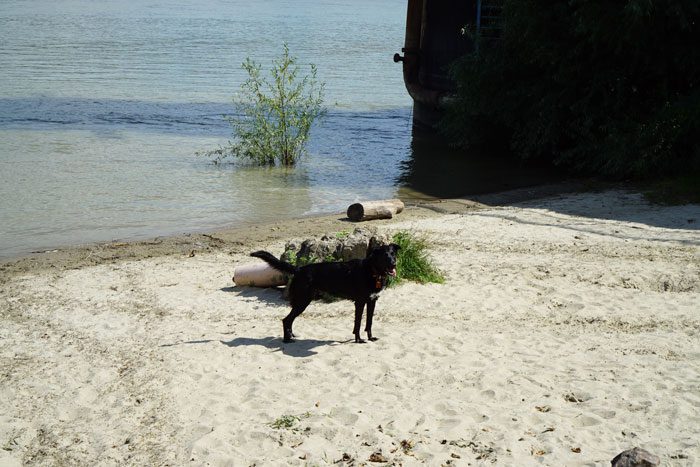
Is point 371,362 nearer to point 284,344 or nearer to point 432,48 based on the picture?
point 284,344

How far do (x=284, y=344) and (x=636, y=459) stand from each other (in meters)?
3.80

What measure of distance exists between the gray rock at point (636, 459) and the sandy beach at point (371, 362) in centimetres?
28

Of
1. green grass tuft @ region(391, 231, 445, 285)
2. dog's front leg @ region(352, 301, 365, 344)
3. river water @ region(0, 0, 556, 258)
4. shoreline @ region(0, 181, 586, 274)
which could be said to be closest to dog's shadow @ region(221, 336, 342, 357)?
dog's front leg @ region(352, 301, 365, 344)

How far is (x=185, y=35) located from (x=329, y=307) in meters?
43.3

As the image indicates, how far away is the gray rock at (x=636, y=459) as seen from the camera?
209 inches

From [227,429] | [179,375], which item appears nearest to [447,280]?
[179,375]

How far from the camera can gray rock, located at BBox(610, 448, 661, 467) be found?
5297 millimetres

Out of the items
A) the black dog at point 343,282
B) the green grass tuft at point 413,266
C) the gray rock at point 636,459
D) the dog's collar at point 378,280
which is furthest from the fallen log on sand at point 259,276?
the gray rock at point 636,459

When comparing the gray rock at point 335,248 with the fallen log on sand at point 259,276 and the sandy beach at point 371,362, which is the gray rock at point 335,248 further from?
the sandy beach at point 371,362

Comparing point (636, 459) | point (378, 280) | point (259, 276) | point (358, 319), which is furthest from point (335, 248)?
point (636, 459)

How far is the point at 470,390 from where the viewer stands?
703cm

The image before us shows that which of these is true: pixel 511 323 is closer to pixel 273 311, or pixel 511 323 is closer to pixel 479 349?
pixel 479 349

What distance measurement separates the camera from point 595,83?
1766cm

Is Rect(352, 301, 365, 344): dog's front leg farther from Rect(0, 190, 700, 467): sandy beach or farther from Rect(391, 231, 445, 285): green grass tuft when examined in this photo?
Rect(391, 231, 445, 285): green grass tuft
